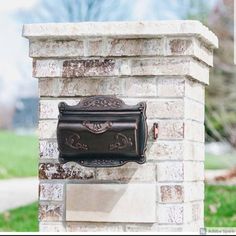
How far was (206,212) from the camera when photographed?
9664 millimetres

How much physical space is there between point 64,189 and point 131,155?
43 cm

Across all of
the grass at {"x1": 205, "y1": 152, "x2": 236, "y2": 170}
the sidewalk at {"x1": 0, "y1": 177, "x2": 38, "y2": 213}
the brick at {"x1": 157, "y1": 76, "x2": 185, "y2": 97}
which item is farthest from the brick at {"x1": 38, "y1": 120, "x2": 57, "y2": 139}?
the grass at {"x1": 205, "y1": 152, "x2": 236, "y2": 170}

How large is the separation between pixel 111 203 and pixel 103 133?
14.5 inches

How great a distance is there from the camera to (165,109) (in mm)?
4512

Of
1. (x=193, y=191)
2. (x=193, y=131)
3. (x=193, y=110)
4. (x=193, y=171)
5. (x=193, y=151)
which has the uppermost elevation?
(x=193, y=110)

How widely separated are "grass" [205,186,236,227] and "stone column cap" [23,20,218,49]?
4293 mm

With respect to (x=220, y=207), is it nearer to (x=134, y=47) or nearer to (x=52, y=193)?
(x=52, y=193)

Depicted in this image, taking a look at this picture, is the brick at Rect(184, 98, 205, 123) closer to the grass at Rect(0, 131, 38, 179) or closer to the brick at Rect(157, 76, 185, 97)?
the brick at Rect(157, 76, 185, 97)

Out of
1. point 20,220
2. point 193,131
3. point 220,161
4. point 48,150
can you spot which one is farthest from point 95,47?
point 220,161

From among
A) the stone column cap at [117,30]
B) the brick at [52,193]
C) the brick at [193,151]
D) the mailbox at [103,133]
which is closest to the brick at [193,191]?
the brick at [193,151]

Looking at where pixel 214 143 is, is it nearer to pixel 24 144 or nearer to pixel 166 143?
pixel 24 144

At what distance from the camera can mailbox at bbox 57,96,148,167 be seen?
4398 millimetres

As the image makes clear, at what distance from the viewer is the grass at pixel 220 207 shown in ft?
28.7

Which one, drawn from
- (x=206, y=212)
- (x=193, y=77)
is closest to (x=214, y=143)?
→ (x=206, y=212)
